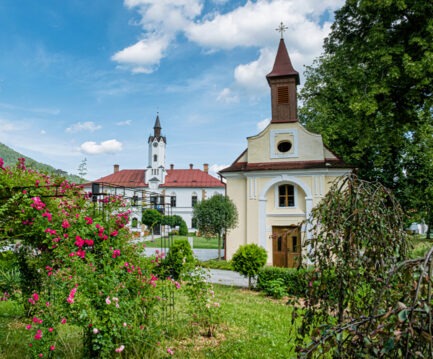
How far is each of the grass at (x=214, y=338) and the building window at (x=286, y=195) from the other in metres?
9.35

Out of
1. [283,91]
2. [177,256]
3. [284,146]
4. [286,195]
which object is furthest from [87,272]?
[283,91]

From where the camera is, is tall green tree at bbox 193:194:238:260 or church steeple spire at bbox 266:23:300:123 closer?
tall green tree at bbox 193:194:238:260

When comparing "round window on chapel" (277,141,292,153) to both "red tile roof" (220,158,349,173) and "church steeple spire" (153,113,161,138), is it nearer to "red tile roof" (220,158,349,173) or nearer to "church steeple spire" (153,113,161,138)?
"red tile roof" (220,158,349,173)

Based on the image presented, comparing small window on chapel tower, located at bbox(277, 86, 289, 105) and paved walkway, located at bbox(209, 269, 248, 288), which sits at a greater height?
small window on chapel tower, located at bbox(277, 86, 289, 105)

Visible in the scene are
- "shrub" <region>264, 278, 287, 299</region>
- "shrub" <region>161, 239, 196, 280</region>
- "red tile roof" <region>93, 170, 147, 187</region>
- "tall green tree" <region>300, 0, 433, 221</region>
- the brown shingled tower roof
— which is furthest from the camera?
"red tile roof" <region>93, 170, 147, 187</region>

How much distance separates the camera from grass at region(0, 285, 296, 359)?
4.02 meters

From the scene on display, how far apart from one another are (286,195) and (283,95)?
5289 millimetres

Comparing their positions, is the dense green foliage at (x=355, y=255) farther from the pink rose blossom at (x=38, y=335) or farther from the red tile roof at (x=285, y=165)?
the red tile roof at (x=285, y=165)

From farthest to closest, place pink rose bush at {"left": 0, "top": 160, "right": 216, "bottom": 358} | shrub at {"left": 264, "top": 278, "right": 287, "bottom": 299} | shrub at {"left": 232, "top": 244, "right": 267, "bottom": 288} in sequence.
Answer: shrub at {"left": 232, "top": 244, "right": 267, "bottom": 288}
shrub at {"left": 264, "top": 278, "right": 287, "bottom": 299}
pink rose bush at {"left": 0, "top": 160, "right": 216, "bottom": 358}

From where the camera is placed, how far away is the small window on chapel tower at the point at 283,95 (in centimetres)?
1623

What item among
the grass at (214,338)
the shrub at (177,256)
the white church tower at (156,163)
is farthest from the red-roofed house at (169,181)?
the grass at (214,338)

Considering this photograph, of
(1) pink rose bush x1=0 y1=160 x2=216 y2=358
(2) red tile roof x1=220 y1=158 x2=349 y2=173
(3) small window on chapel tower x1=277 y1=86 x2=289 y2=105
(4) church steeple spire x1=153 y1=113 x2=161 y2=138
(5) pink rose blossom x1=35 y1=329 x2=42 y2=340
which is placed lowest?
(5) pink rose blossom x1=35 y1=329 x2=42 y2=340

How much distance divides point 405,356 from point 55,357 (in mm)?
3865

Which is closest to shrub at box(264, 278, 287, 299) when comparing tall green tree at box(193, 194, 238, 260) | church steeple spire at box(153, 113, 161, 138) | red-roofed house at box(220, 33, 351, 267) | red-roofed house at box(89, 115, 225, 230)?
red-roofed house at box(220, 33, 351, 267)
